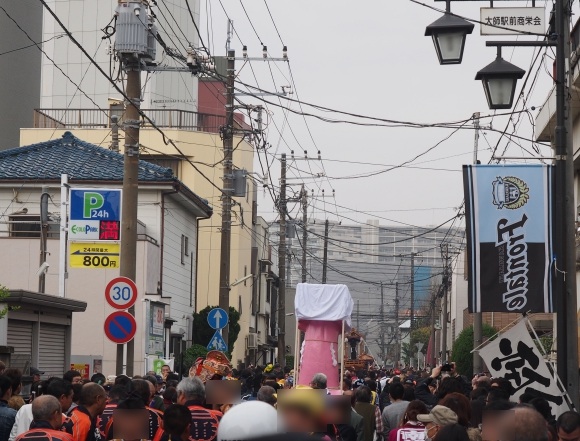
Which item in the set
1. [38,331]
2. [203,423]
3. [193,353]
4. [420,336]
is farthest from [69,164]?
[420,336]

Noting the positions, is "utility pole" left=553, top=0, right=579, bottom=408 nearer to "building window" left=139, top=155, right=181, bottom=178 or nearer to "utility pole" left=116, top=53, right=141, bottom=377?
"utility pole" left=116, top=53, right=141, bottom=377

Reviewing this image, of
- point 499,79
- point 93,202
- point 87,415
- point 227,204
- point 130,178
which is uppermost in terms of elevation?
point 227,204

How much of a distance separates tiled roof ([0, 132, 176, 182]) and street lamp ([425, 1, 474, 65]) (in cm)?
2305

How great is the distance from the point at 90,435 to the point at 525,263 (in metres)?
6.46

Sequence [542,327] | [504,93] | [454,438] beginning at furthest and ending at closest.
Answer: [542,327] < [504,93] < [454,438]

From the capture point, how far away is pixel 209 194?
2179 inches

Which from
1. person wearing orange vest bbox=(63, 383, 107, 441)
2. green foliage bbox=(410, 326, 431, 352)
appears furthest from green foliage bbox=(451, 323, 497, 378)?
green foliage bbox=(410, 326, 431, 352)

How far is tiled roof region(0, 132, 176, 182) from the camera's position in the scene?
36000 millimetres

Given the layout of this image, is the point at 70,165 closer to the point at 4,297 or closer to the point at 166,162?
the point at 166,162

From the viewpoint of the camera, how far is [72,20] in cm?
5978

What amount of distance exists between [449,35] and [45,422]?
276 inches

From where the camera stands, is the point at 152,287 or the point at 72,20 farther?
the point at 72,20

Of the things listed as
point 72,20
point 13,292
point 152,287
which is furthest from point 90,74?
point 13,292

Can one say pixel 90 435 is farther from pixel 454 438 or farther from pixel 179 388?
pixel 454 438
